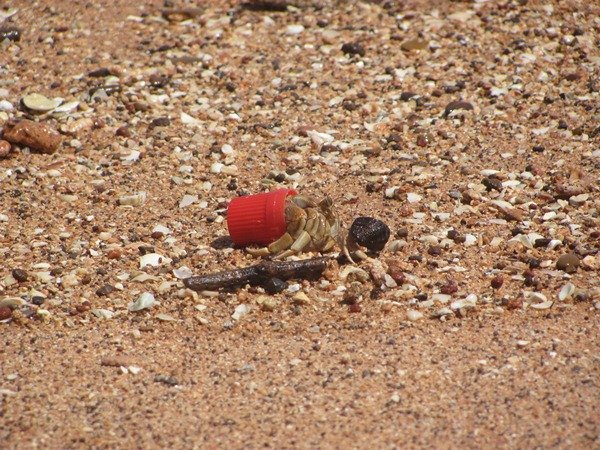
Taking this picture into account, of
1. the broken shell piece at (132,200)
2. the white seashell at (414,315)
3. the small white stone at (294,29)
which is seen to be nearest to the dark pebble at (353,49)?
the small white stone at (294,29)

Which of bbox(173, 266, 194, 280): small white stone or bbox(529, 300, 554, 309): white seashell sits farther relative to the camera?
bbox(173, 266, 194, 280): small white stone

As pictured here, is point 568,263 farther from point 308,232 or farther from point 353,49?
point 353,49

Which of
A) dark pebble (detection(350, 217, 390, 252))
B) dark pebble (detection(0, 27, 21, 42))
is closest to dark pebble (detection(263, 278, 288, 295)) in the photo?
dark pebble (detection(350, 217, 390, 252))

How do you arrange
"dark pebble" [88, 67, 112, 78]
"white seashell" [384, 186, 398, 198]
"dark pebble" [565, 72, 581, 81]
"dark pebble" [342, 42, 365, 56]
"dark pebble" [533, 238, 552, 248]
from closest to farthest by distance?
"dark pebble" [533, 238, 552, 248], "white seashell" [384, 186, 398, 198], "dark pebble" [565, 72, 581, 81], "dark pebble" [88, 67, 112, 78], "dark pebble" [342, 42, 365, 56]

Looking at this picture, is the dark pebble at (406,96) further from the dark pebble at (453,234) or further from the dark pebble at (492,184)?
the dark pebble at (453,234)

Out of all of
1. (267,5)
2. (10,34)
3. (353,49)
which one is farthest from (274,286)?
(10,34)

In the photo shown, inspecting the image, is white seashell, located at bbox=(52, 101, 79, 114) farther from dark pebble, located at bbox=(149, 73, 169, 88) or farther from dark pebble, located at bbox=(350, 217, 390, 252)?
dark pebble, located at bbox=(350, 217, 390, 252)
